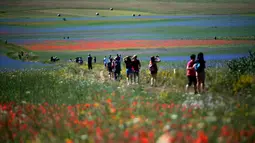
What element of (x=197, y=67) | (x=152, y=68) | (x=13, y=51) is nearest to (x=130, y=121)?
(x=197, y=67)

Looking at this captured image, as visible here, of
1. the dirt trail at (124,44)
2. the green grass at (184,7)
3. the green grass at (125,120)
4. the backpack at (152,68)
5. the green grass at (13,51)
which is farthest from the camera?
the green grass at (184,7)

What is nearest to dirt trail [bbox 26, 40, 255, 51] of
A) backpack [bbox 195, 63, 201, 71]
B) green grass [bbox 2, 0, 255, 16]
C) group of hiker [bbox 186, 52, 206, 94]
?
green grass [bbox 2, 0, 255, 16]

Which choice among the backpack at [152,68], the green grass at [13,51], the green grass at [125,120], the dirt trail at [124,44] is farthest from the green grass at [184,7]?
the green grass at [125,120]

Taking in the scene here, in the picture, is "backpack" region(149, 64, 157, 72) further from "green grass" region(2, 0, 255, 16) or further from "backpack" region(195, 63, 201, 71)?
"green grass" region(2, 0, 255, 16)

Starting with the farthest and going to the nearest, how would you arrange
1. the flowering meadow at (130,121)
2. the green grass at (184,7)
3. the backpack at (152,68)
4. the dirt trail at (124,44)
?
the green grass at (184,7)
the dirt trail at (124,44)
the backpack at (152,68)
the flowering meadow at (130,121)

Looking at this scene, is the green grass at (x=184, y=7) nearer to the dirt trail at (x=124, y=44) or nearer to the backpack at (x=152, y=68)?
the dirt trail at (x=124, y=44)

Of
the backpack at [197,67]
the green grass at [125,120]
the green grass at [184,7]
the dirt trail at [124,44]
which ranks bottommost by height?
the green grass at [125,120]

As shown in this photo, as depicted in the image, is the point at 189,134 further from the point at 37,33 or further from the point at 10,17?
the point at 10,17

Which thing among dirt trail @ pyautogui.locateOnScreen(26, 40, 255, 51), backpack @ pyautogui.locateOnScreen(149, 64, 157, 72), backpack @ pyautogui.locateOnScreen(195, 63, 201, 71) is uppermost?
dirt trail @ pyautogui.locateOnScreen(26, 40, 255, 51)

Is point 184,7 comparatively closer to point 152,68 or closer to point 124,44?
point 124,44

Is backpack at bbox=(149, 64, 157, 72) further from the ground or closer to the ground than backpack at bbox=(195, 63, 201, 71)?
closer to the ground

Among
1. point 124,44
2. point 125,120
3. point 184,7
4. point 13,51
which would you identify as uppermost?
point 184,7

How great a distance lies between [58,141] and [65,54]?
59403 mm

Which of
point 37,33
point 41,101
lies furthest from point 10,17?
point 41,101
